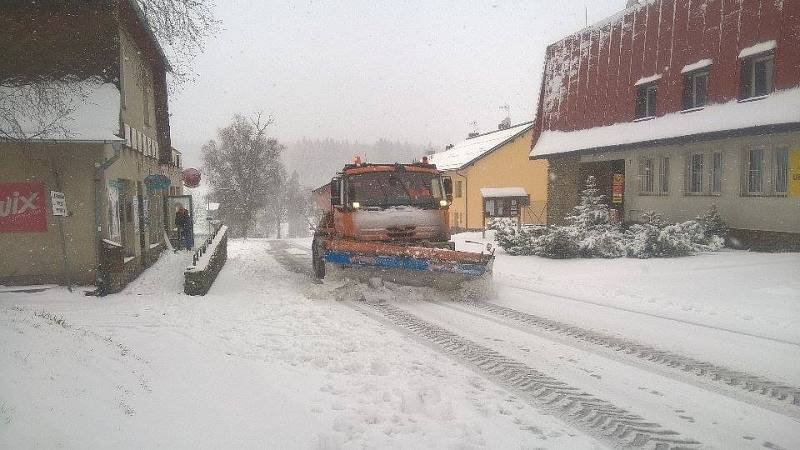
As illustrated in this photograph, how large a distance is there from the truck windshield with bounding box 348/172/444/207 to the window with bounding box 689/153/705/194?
9831mm

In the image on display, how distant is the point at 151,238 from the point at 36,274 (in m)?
6.42

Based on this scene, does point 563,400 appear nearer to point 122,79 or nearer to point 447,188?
point 447,188

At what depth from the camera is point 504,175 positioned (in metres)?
35.3

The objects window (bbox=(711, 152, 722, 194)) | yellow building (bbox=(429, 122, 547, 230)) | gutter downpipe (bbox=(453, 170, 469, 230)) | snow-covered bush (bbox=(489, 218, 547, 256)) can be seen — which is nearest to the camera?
window (bbox=(711, 152, 722, 194))

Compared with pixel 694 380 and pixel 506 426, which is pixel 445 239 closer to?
pixel 694 380

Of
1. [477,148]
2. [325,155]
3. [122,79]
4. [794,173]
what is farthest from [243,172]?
[325,155]

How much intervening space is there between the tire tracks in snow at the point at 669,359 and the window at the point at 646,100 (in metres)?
12.8

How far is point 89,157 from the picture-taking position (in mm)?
10922

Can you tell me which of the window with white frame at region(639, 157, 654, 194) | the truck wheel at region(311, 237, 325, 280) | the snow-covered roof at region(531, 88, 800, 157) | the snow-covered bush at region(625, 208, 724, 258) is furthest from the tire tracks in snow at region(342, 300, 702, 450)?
the window with white frame at region(639, 157, 654, 194)

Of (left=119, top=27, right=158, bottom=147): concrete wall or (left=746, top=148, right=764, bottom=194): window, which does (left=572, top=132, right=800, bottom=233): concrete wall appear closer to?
(left=746, top=148, right=764, bottom=194): window

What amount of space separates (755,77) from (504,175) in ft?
69.5

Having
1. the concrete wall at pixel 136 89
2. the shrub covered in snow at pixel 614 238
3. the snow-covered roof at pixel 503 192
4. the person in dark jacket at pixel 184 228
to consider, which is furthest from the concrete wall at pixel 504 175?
the concrete wall at pixel 136 89

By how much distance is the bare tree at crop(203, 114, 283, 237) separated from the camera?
52.2 m

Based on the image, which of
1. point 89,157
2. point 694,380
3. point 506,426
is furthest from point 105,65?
point 694,380
